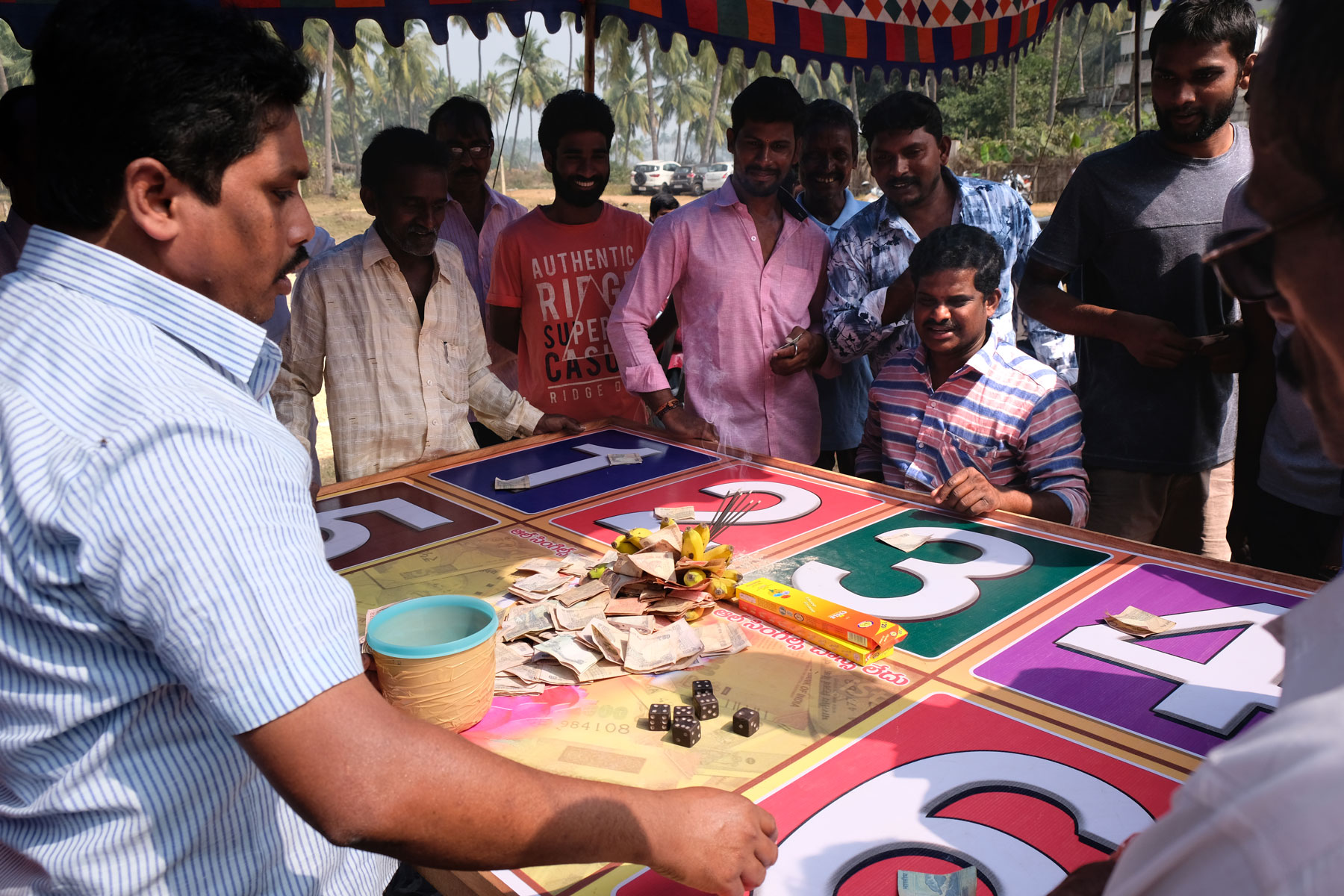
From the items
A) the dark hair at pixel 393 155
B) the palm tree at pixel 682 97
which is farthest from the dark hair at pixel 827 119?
the palm tree at pixel 682 97

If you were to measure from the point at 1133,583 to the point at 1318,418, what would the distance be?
129cm

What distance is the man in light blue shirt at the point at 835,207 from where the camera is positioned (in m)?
3.85

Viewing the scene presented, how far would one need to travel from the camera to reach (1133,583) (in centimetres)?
187

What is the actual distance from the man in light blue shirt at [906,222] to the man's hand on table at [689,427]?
56 centimetres

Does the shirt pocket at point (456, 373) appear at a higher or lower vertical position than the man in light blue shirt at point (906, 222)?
lower

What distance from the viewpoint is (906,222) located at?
335cm

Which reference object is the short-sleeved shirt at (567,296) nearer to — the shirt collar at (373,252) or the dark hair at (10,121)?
the shirt collar at (373,252)

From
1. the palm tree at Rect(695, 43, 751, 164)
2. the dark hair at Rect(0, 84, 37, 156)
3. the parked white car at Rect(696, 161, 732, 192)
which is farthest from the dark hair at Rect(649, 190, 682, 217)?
the parked white car at Rect(696, 161, 732, 192)

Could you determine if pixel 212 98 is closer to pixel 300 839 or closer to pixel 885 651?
pixel 300 839

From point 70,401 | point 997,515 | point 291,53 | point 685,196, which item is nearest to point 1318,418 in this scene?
point 70,401

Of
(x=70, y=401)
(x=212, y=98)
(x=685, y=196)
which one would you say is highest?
(x=685, y=196)

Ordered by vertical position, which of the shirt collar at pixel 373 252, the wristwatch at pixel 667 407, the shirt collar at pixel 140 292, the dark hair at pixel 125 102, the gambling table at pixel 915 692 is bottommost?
the gambling table at pixel 915 692

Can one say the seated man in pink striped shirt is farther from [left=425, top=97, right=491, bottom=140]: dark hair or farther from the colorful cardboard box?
[left=425, top=97, right=491, bottom=140]: dark hair

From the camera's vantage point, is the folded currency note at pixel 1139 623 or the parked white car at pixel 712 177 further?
the parked white car at pixel 712 177
